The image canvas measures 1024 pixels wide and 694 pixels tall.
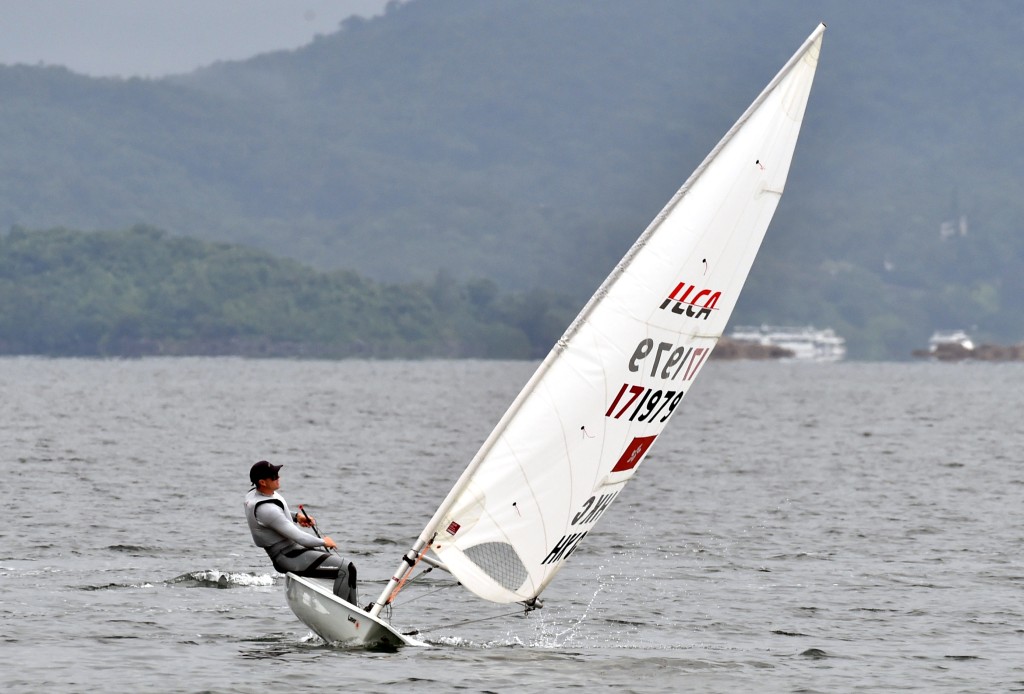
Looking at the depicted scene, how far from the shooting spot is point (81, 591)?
26.8 metres

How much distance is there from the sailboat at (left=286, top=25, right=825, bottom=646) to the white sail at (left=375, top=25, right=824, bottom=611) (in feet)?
0.04

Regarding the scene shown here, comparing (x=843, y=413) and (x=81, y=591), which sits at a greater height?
(x=843, y=413)

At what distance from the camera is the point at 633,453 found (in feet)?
70.9

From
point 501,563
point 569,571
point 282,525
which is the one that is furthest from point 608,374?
point 569,571

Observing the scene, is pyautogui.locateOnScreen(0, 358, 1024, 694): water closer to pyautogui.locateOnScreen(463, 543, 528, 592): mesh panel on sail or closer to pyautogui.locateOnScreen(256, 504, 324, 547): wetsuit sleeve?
pyautogui.locateOnScreen(463, 543, 528, 592): mesh panel on sail

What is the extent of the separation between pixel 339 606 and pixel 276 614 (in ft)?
13.7

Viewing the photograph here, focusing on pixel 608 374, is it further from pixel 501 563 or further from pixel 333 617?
pixel 333 617

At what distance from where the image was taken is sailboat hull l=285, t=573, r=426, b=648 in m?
21.3

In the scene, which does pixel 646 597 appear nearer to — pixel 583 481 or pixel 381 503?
pixel 583 481

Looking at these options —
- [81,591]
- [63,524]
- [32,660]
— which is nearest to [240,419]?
[63,524]

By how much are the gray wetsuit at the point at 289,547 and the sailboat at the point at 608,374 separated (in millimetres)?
410

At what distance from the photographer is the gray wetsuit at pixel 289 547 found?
2139 centimetres

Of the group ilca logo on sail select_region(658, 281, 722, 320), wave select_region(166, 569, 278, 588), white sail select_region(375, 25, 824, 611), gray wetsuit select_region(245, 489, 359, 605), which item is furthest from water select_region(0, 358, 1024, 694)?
ilca logo on sail select_region(658, 281, 722, 320)

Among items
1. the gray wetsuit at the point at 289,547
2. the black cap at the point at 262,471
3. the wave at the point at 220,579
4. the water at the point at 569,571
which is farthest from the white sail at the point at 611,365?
the wave at the point at 220,579
